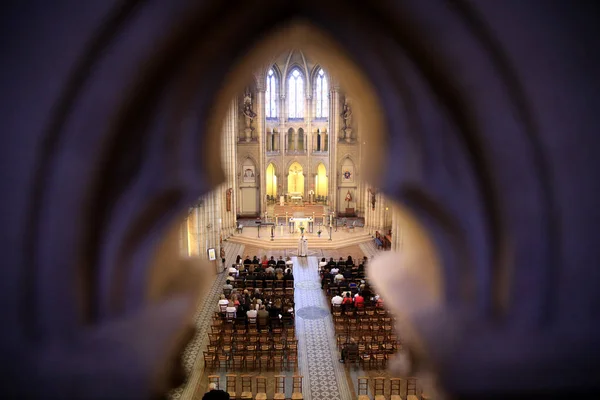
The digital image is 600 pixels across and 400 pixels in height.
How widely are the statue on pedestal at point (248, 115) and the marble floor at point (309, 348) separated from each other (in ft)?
45.5

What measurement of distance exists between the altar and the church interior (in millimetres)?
26659

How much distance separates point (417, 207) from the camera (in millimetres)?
3121

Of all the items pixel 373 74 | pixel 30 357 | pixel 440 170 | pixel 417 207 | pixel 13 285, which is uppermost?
pixel 373 74

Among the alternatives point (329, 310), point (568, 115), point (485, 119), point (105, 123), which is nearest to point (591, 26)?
point (568, 115)

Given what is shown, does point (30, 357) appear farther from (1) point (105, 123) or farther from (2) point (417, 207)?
(2) point (417, 207)

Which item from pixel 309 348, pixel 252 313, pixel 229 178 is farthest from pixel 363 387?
pixel 229 178

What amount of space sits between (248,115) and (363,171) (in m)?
30.3

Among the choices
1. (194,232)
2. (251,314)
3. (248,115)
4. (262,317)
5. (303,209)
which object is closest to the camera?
(262,317)

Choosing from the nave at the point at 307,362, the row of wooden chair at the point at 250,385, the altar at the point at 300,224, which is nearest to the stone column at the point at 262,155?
the altar at the point at 300,224

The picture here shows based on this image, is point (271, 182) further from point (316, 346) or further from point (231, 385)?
point (231, 385)

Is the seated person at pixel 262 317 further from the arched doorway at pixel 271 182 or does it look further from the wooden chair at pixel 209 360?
the arched doorway at pixel 271 182

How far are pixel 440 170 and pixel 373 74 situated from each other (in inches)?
29.4

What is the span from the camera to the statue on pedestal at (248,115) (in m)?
33.1

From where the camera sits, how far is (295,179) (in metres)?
39.6
